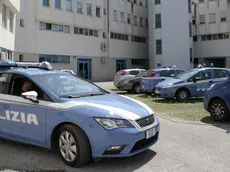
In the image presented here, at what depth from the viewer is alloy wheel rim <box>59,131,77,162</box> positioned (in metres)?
4.27

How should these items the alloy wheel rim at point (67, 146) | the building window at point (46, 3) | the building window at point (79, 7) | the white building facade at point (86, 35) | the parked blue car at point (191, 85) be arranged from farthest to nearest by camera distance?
the building window at point (79, 7) → the building window at point (46, 3) → the white building facade at point (86, 35) → the parked blue car at point (191, 85) → the alloy wheel rim at point (67, 146)

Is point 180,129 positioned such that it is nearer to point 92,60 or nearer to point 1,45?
point 1,45

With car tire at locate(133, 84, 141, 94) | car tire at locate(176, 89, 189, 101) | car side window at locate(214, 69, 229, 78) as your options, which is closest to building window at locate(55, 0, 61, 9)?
car tire at locate(133, 84, 141, 94)

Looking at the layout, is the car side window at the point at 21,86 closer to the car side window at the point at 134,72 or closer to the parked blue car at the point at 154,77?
the parked blue car at the point at 154,77

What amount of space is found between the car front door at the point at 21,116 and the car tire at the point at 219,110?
513 centimetres

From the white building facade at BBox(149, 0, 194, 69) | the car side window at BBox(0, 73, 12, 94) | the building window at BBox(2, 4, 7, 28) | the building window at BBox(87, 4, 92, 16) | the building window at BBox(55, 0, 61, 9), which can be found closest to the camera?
the car side window at BBox(0, 73, 12, 94)

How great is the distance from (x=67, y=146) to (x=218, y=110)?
5.01 m

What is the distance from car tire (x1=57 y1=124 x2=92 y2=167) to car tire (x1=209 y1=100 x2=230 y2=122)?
4780 mm

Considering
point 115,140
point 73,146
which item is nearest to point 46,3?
point 73,146

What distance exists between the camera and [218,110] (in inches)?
305

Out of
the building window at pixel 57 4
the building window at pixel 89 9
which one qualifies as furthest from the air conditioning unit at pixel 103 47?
the building window at pixel 57 4

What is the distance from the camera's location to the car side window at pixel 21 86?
4.92 m

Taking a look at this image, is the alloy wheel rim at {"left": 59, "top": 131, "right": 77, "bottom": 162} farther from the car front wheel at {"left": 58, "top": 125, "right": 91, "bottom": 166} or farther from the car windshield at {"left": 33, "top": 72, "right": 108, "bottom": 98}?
the car windshield at {"left": 33, "top": 72, "right": 108, "bottom": 98}

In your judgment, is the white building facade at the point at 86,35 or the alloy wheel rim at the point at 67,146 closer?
the alloy wheel rim at the point at 67,146
